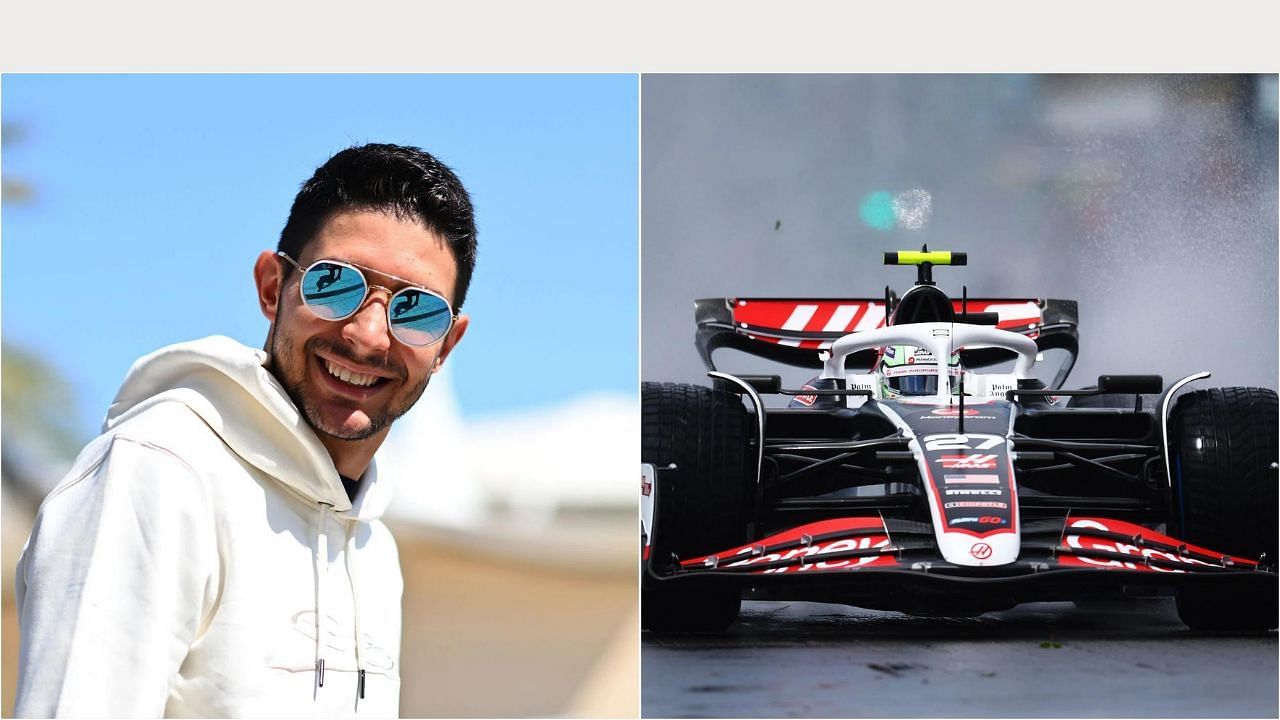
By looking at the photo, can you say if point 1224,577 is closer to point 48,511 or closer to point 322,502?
point 322,502

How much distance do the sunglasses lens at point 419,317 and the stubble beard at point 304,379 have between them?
3.2 inches

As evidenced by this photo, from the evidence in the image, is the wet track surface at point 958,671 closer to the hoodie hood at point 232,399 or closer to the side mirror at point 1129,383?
the side mirror at point 1129,383

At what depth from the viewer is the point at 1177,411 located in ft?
14.2

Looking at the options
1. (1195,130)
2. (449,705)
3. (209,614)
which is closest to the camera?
(209,614)

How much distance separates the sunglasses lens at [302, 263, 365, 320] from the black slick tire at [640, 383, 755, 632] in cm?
276

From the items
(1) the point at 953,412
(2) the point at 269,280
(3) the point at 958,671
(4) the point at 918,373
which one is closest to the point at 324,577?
(2) the point at 269,280

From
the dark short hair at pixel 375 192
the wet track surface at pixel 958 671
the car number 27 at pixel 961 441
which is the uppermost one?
the dark short hair at pixel 375 192

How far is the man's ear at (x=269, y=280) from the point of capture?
4.96 feet

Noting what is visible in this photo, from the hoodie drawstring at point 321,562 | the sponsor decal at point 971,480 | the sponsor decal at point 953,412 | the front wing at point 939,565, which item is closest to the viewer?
the hoodie drawstring at point 321,562

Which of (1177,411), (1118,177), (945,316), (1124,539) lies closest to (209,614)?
(1124,539)

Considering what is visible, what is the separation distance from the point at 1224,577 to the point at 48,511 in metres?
3.64

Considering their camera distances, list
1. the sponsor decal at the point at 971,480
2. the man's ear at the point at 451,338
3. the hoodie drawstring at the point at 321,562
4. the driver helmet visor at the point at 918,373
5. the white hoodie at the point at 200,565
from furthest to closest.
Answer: the driver helmet visor at the point at 918,373 → the sponsor decal at the point at 971,480 → the man's ear at the point at 451,338 → the hoodie drawstring at the point at 321,562 → the white hoodie at the point at 200,565

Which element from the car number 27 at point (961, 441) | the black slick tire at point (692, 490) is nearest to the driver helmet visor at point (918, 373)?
the car number 27 at point (961, 441)

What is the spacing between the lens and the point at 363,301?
1482 mm
